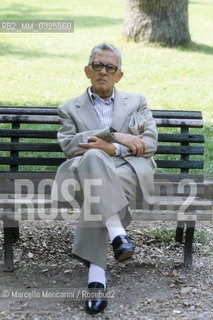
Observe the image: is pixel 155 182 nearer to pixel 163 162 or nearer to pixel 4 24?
pixel 163 162

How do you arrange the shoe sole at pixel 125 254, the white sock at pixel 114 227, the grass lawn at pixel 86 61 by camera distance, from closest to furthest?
Answer: the shoe sole at pixel 125 254 < the white sock at pixel 114 227 < the grass lawn at pixel 86 61

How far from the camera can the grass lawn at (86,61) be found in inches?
336

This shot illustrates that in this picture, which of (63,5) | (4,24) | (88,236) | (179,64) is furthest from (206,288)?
(63,5)

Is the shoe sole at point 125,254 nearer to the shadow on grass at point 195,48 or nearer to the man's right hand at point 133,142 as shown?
the man's right hand at point 133,142

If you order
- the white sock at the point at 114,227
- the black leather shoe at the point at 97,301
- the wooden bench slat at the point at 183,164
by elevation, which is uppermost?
the wooden bench slat at the point at 183,164

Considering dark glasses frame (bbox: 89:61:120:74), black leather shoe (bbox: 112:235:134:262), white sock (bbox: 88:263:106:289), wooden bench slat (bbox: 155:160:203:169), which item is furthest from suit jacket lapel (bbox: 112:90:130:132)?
white sock (bbox: 88:263:106:289)

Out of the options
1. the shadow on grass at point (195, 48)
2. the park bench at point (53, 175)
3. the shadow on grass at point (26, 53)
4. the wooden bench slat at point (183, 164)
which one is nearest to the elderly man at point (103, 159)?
the park bench at point (53, 175)

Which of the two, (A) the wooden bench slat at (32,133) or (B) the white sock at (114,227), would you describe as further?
(A) the wooden bench slat at (32,133)

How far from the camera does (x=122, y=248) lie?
3.94m

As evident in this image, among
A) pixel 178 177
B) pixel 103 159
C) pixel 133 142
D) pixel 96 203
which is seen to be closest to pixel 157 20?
pixel 178 177

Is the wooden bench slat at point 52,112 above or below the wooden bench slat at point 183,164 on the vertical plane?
above

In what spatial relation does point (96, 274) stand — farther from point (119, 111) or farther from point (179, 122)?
point (179, 122)

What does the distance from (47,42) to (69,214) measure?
799 cm

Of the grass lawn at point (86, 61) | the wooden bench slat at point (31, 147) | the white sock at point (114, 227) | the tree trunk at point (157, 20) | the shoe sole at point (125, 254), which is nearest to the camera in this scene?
the shoe sole at point (125, 254)
